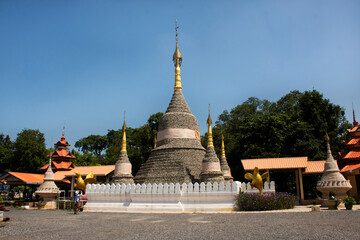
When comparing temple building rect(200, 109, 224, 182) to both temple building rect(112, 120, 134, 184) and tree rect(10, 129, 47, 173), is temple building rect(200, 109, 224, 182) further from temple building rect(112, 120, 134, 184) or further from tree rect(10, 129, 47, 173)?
tree rect(10, 129, 47, 173)

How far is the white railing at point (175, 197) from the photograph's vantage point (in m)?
16.5

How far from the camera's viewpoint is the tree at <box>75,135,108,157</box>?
83125 mm

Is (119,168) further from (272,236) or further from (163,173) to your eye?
(272,236)

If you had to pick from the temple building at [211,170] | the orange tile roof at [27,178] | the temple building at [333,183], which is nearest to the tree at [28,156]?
the orange tile roof at [27,178]

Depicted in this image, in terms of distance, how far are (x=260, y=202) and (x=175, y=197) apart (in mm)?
4683

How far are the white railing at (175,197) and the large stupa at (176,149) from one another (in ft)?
6.65

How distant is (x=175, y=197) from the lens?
1700 cm

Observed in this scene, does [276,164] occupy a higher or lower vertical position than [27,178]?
higher

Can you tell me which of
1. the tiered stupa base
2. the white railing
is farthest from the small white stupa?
the tiered stupa base

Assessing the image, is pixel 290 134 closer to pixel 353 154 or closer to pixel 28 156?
pixel 353 154

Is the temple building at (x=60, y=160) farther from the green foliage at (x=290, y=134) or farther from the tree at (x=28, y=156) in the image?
the green foliage at (x=290, y=134)

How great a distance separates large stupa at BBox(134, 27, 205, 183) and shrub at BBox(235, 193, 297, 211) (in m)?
4.24

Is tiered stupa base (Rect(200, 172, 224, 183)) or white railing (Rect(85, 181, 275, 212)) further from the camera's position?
tiered stupa base (Rect(200, 172, 224, 183))

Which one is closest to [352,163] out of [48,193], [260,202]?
[260,202]
